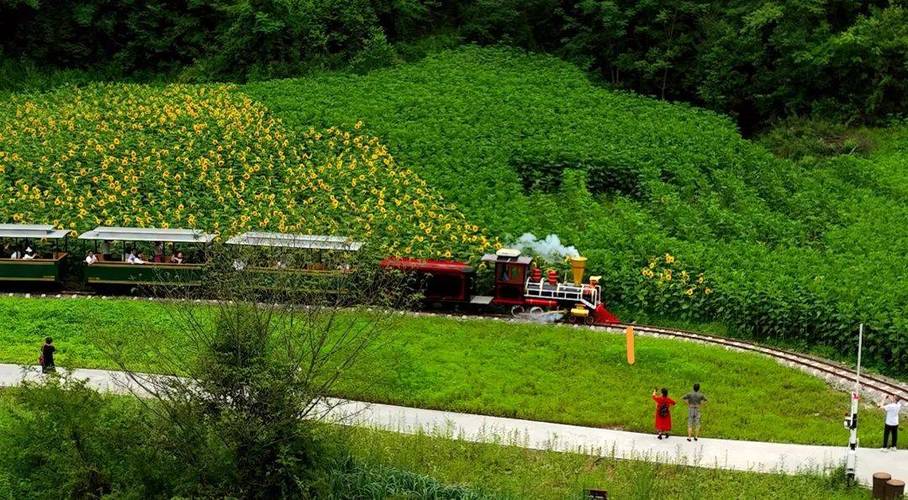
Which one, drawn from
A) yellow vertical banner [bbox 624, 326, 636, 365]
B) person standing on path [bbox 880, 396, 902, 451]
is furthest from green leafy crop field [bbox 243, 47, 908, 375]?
person standing on path [bbox 880, 396, 902, 451]

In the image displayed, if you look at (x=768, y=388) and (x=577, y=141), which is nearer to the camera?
(x=768, y=388)

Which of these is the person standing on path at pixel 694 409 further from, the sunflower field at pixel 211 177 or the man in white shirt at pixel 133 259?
the man in white shirt at pixel 133 259

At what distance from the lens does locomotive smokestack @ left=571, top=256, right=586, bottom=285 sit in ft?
96.4

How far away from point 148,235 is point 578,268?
39.2ft

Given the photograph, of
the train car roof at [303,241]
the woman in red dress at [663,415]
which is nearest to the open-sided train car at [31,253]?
the train car roof at [303,241]

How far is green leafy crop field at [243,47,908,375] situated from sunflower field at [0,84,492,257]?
143 cm

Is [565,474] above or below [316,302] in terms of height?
below

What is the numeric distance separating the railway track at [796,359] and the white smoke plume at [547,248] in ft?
8.36

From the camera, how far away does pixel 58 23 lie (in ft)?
177

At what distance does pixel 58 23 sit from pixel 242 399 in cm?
4111

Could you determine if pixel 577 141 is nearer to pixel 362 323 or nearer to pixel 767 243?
pixel 767 243

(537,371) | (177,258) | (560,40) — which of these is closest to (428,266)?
(537,371)

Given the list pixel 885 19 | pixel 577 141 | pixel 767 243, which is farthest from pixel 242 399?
pixel 885 19

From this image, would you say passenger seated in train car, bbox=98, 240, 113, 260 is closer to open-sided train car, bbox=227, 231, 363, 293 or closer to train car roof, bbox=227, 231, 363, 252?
open-sided train car, bbox=227, 231, 363, 293
